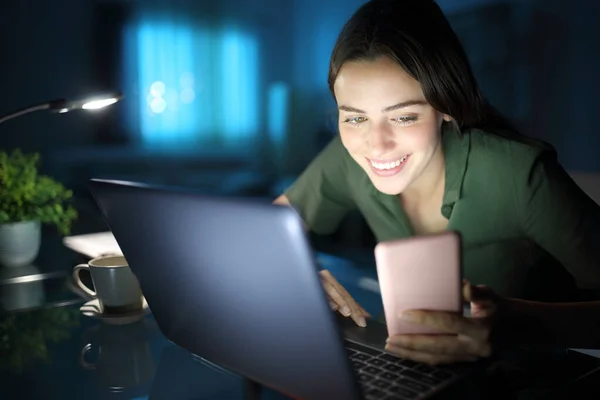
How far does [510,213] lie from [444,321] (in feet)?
1.73

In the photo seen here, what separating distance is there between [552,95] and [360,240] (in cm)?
115

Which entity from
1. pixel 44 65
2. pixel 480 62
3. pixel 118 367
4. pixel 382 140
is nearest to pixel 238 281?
pixel 118 367

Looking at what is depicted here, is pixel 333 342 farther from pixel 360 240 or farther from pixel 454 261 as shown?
pixel 360 240

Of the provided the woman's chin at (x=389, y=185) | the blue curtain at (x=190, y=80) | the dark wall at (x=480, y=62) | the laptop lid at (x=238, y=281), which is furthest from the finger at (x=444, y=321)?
the blue curtain at (x=190, y=80)

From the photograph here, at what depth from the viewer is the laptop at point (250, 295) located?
481mm

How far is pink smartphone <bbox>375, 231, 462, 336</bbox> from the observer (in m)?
0.58

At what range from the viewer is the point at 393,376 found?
620 millimetres

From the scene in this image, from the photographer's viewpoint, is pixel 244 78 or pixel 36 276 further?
pixel 244 78

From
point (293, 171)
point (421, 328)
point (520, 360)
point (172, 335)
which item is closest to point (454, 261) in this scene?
point (421, 328)

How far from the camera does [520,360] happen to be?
2.40ft

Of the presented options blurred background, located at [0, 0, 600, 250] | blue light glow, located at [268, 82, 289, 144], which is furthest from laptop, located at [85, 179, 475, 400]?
blue light glow, located at [268, 82, 289, 144]

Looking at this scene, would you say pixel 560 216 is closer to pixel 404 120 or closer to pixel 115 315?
pixel 404 120

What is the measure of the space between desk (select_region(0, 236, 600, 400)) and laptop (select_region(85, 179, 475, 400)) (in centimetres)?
Result: 4

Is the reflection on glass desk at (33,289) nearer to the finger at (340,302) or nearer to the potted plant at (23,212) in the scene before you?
the potted plant at (23,212)
